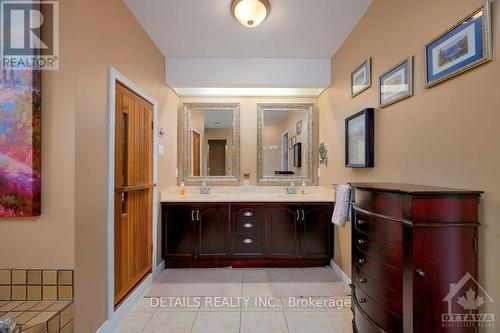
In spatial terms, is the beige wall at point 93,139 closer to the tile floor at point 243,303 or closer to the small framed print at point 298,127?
the tile floor at point 243,303

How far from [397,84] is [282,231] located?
81.6 inches

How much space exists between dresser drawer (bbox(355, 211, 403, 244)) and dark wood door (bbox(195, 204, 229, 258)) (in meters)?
1.83

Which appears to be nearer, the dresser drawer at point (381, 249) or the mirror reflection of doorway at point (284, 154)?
the dresser drawer at point (381, 249)

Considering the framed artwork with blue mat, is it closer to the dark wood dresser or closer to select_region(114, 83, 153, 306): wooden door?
the dark wood dresser

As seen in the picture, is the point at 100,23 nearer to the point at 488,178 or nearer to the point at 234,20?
the point at 234,20

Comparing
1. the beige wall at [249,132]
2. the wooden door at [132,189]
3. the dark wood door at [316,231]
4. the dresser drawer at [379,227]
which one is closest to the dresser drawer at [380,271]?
the dresser drawer at [379,227]

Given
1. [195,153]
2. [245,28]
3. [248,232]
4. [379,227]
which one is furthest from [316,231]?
[245,28]

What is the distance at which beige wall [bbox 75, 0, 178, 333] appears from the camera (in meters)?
1.54

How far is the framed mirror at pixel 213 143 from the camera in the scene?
→ 3.64m

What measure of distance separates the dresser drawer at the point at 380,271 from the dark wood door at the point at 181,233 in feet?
6.76

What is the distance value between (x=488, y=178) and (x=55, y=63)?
2.45 m

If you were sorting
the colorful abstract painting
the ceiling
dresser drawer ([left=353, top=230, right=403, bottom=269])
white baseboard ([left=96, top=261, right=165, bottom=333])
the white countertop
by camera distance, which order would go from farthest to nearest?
the white countertop → the ceiling → white baseboard ([left=96, top=261, right=165, bottom=333]) → the colorful abstract painting → dresser drawer ([left=353, top=230, right=403, bottom=269])

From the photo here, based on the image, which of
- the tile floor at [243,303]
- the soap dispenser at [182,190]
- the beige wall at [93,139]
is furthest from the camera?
the soap dispenser at [182,190]

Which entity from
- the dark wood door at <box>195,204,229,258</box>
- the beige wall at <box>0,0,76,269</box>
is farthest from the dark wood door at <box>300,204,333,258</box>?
the beige wall at <box>0,0,76,269</box>
